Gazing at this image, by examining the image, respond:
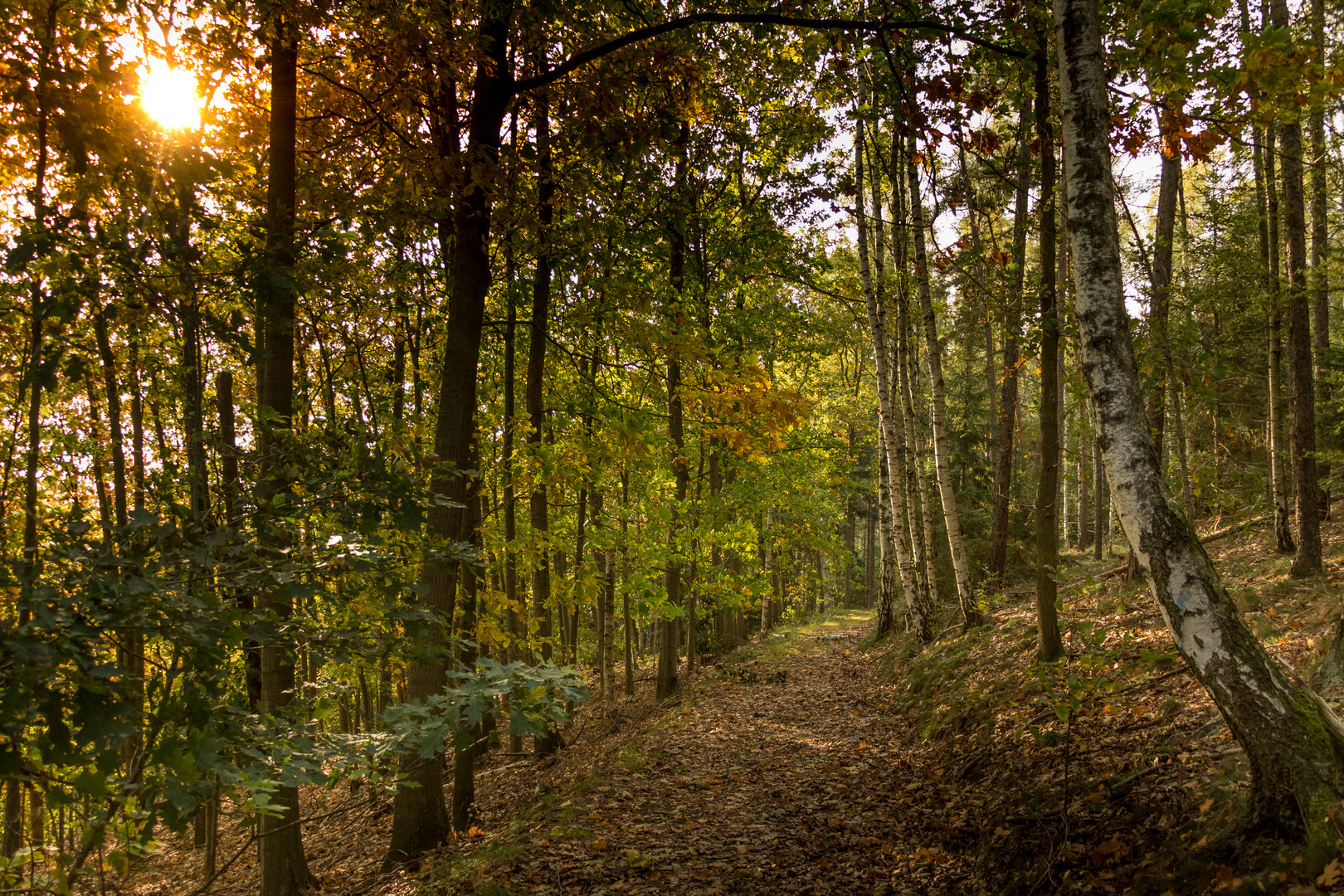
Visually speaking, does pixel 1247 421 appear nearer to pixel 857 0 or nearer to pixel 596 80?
pixel 857 0

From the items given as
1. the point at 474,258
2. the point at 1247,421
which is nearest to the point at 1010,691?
the point at 474,258

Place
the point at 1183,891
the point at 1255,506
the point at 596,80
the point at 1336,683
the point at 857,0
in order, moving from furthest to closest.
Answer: the point at 857,0 → the point at 596,80 → the point at 1255,506 → the point at 1336,683 → the point at 1183,891

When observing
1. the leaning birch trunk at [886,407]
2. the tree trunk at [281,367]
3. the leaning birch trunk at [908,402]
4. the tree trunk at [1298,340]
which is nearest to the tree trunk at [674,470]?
the leaning birch trunk at [886,407]

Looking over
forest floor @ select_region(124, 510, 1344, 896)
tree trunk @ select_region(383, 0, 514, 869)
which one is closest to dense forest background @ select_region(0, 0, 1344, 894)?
tree trunk @ select_region(383, 0, 514, 869)

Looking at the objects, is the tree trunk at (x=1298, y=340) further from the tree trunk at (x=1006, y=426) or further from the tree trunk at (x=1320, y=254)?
the tree trunk at (x=1006, y=426)

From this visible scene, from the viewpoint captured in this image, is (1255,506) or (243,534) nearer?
(243,534)

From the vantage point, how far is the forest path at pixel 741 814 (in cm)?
502

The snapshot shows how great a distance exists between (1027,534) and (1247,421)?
589 centimetres

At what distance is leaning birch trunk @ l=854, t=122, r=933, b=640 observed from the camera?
1216cm

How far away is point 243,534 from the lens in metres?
2.92

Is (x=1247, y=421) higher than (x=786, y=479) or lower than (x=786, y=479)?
higher

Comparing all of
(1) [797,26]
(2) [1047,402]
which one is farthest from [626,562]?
(1) [797,26]

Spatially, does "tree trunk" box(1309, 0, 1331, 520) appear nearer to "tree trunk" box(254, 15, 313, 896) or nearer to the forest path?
the forest path

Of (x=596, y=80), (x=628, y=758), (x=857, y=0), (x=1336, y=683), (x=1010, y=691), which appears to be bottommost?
(x=628, y=758)
